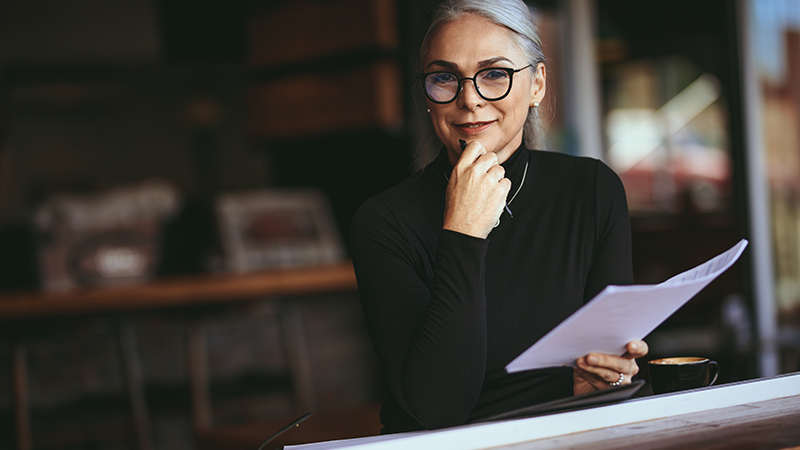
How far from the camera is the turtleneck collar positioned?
1.22 meters

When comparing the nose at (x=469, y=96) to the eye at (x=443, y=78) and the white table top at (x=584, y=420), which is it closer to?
the eye at (x=443, y=78)

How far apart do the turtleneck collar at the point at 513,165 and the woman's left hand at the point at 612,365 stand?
13.6 inches

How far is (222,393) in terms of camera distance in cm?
Answer: 299

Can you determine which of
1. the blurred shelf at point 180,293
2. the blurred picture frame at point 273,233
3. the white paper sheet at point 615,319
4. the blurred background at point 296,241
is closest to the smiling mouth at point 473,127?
the blurred background at point 296,241

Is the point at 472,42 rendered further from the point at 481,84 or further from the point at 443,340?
the point at 443,340

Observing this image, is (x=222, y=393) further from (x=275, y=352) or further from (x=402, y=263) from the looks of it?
(x=402, y=263)

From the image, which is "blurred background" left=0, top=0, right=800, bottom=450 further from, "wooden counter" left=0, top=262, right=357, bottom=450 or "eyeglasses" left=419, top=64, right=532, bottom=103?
"eyeglasses" left=419, top=64, right=532, bottom=103

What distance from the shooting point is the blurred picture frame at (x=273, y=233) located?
3.51 m

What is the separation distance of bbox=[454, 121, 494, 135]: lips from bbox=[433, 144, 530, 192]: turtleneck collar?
0.10 m

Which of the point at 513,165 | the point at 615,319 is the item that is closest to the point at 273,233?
the point at 513,165

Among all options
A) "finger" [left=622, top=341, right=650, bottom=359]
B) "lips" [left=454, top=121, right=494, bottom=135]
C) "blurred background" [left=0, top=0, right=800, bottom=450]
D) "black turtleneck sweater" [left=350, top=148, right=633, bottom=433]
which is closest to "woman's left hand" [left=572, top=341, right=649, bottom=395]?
"finger" [left=622, top=341, right=650, bottom=359]

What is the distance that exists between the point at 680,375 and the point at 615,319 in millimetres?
246

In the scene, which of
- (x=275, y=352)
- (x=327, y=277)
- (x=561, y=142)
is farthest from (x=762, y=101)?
(x=275, y=352)

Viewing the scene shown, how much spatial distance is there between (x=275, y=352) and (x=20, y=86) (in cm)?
469
